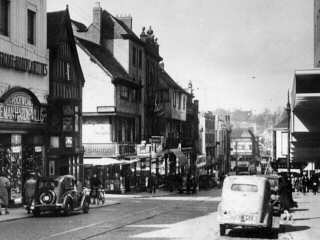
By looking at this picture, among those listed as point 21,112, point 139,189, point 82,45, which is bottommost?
point 139,189

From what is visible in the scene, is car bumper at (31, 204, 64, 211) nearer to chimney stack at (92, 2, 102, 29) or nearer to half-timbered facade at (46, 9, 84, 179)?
half-timbered facade at (46, 9, 84, 179)

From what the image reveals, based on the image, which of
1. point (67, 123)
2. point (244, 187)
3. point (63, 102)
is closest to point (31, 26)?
point (63, 102)

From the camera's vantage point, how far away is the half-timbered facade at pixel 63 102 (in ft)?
113

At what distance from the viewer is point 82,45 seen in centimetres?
4847

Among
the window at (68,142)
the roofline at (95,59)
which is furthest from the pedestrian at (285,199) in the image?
the roofline at (95,59)

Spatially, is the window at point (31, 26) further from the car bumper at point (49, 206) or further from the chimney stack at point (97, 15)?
the chimney stack at point (97, 15)

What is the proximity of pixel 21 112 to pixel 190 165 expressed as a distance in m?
53.9

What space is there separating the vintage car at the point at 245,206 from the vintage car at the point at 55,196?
318 inches

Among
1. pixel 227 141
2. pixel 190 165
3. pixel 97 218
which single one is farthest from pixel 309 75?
pixel 227 141

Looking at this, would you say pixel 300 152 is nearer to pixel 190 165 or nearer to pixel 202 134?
pixel 190 165

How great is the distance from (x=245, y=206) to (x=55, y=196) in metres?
9.13

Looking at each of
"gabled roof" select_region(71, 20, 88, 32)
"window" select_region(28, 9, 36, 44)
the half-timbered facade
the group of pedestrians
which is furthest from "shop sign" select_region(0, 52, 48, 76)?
the group of pedestrians

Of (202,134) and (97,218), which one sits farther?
(202,134)

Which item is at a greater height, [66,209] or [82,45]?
[82,45]
